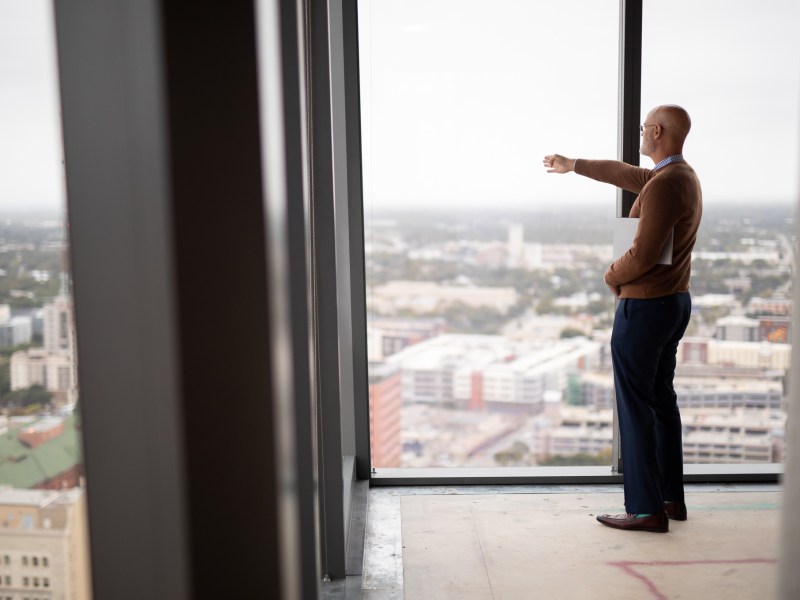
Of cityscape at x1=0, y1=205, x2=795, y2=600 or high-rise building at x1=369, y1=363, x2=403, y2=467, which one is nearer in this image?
cityscape at x1=0, y1=205, x2=795, y2=600

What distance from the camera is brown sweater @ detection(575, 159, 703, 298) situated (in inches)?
102

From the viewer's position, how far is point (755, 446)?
3324 mm

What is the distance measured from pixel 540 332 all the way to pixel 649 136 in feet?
3.07

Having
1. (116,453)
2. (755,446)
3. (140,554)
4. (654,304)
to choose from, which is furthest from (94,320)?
(755,446)

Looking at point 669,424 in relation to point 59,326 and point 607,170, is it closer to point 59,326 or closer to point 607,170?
point 607,170

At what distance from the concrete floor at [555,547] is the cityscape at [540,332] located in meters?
0.27

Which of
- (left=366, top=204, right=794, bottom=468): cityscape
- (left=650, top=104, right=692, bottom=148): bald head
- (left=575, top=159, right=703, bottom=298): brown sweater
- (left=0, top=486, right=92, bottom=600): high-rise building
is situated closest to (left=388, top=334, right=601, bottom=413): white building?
(left=366, top=204, right=794, bottom=468): cityscape

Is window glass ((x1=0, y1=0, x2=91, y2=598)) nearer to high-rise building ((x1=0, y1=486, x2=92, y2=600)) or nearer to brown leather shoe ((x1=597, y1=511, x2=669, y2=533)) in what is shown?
high-rise building ((x1=0, y1=486, x2=92, y2=600))

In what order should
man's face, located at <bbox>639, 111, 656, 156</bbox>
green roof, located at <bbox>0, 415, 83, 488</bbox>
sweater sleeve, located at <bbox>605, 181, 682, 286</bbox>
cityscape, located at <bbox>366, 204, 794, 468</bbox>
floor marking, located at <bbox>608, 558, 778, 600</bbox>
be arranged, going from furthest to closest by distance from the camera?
cityscape, located at <bbox>366, 204, 794, 468</bbox> < man's face, located at <bbox>639, 111, 656, 156</bbox> < sweater sleeve, located at <bbox>605, 181, 682, 286</bbox> < floor marking, located at <bbox>608, 558, 778, 600</bbox> < green roof, located at <bbox>0, 415, 83, 488</bbox>

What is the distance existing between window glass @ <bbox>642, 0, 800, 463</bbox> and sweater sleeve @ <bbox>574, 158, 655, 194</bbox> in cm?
37

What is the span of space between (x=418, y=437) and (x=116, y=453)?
8.41 feet

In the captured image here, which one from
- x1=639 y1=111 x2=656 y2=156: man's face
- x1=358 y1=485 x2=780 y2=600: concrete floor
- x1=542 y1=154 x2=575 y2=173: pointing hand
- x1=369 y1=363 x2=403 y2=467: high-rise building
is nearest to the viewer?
x1=358 y1=485 x2=780 y2=600: concrete floor

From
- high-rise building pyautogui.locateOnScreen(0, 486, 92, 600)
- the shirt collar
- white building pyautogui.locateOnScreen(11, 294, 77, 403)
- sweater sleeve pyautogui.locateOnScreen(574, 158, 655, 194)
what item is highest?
the shirt collar

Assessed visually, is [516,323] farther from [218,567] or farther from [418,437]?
[218,567]
